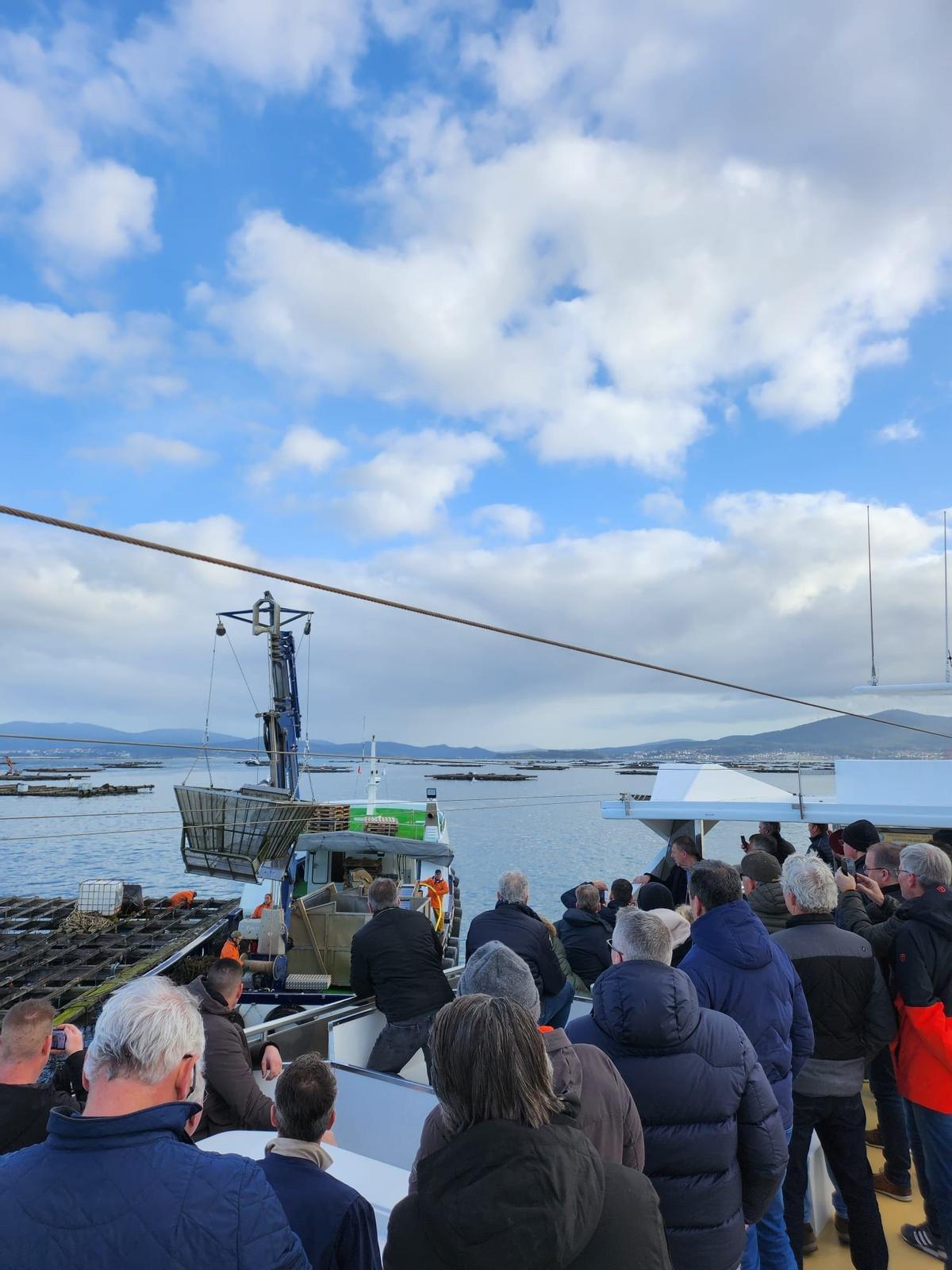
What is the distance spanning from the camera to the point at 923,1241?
3.61m

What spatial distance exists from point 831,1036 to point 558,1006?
1.72 metres

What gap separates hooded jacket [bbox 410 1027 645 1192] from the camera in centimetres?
210

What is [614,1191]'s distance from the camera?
5.00ft

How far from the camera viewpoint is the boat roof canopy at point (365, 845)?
1021cm

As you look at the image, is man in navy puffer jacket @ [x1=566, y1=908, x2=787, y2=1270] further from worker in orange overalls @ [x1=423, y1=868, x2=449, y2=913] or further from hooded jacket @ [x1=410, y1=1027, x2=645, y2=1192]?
worker in orange overalls @ [x1=423, y1=868, x2=449, y2=913]

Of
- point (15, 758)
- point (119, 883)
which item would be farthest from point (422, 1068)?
point (119, 883)

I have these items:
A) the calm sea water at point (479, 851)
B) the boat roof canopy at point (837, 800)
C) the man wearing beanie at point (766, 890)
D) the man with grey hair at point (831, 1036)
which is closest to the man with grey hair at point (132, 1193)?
the man with grey hair at point (831, 1036)

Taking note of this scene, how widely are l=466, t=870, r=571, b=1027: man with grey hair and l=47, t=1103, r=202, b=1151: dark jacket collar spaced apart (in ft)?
8.79

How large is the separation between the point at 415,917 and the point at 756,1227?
2.24 m

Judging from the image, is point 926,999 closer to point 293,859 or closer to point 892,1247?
point 892,1247

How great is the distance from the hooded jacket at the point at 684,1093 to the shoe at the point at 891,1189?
7.42 feet

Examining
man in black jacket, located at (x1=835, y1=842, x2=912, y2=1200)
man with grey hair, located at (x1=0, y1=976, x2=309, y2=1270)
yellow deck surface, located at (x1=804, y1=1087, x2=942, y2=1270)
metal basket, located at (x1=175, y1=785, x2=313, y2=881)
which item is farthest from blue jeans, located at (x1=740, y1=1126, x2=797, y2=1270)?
metal basket, located at (x1=175, y1=785, x2=313, y2=881)

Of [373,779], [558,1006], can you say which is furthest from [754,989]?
[373,779]

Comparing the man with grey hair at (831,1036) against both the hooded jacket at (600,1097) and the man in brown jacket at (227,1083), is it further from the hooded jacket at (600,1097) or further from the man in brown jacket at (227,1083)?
the man in brown jacket at (227,1083)
